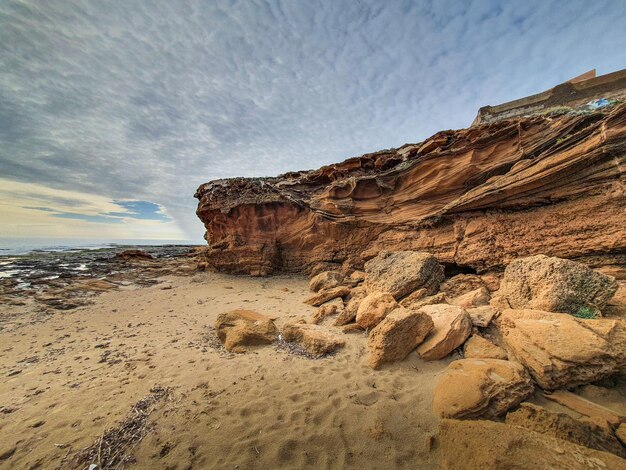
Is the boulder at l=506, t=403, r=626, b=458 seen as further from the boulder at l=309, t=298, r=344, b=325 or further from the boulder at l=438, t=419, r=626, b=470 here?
the boulder at l=309, t=298, r=344, b=325

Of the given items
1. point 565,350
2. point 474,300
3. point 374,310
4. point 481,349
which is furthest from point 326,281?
point 565,350

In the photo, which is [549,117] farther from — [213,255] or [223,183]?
[213,255]

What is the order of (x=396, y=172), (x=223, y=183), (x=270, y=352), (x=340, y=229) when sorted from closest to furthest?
(x=270, y=352), (x=396, y=172), (x=340, y=229), (x=223, y=183)

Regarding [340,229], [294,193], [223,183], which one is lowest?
[340,229]

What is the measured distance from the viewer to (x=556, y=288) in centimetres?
518

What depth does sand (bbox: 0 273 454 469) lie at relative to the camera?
3146 millimetres

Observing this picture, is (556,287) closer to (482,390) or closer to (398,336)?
(482,390)

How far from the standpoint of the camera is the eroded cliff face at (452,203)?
6.94m

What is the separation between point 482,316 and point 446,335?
122cm

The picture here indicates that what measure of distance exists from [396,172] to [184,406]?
11755 mm

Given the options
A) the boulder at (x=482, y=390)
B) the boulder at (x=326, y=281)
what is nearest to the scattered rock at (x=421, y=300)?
the boulder at (x=482, y=390)

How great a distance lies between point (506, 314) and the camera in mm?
5047

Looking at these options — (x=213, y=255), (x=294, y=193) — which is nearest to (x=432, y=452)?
(x=294, y=193)

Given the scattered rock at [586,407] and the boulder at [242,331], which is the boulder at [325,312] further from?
the scattered rock at [586,407]
